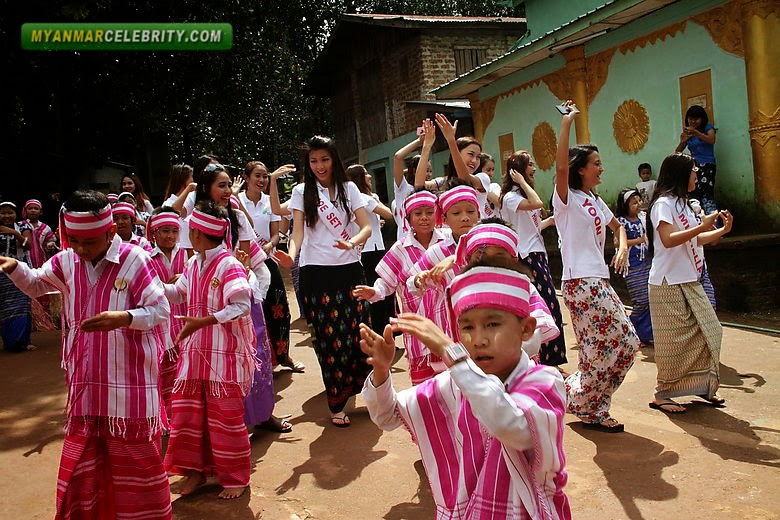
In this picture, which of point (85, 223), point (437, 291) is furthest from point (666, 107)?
point (85, 223)

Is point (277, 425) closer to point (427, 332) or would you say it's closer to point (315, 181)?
point (315, 181)

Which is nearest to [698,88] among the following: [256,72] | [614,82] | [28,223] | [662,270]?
[614,82]

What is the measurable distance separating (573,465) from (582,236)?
164 centimetres

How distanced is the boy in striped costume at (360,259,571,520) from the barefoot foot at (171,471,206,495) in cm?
237

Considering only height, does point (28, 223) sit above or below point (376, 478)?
above

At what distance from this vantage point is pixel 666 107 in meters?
10.4

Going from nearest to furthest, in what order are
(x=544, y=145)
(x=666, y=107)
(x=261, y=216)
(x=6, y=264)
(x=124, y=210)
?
1. (x=6, y=264)
2. (x=124, y=210)
3. (x=261, y=216)
4. (x=666, y=107)
5. (x=544, y=145)

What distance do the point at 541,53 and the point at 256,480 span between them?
9712 mm

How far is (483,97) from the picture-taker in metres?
15.7

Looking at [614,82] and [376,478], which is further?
[614,82]

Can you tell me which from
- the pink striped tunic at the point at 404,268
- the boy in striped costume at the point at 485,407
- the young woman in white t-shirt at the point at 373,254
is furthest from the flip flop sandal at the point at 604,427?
the young woman in white t-shirt at the point at 373,254

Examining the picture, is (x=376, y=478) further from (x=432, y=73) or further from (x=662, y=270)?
(x=432, y=73)

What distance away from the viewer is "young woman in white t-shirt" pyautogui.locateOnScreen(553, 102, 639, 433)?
4.88 metres

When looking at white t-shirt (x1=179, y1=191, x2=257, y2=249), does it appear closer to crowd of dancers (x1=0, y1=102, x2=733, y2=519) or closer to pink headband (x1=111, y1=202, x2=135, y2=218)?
crowd of dancers (x1=0, y1=102, x2=733, y2=519)
